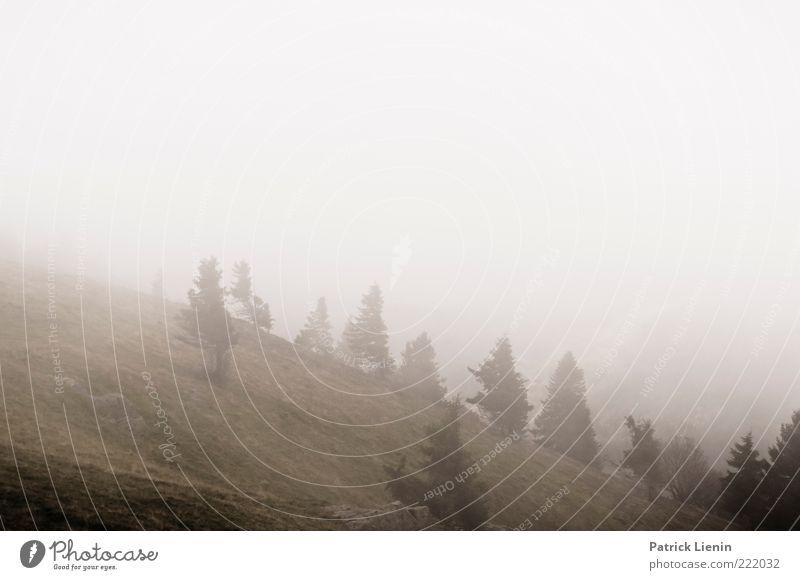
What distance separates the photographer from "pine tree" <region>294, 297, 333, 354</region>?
50.2 m

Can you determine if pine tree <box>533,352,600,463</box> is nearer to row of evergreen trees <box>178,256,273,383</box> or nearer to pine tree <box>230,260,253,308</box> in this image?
row of evergreen trees <box>178,256,273,383</box>

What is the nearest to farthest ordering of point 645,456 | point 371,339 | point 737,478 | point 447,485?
point 447,485
point 737,478
point 645,456
point 371,339

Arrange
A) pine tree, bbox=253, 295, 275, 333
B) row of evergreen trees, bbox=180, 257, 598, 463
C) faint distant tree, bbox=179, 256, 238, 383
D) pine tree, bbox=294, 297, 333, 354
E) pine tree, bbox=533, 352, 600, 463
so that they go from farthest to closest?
pine tree, bbox=294, 297, 333, 354 → pine tree, bbox=253, 295, 275, 333 → pine tree, bbox=533, 352, 600, 463 → row of evergreen trees, bbox=180, 257, 598, 463 → faint distant tree, bbox=179, 256, 238, 383

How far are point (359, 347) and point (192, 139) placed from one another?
2621 cm

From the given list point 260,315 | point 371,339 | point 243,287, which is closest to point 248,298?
point 243,287

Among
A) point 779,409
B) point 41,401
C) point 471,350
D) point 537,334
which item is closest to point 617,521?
point 41,401

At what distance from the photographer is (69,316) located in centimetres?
3616

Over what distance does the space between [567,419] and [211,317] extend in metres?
34.3

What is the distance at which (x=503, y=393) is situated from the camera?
131 ft

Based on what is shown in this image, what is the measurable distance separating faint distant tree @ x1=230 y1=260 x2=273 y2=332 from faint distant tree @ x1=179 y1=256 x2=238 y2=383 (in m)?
13.6

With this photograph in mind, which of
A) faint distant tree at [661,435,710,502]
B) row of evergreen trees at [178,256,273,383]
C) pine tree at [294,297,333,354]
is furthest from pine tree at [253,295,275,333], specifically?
faint distant tree at [661,435,710,502]

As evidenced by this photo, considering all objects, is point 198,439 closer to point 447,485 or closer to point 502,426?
point 447,485
